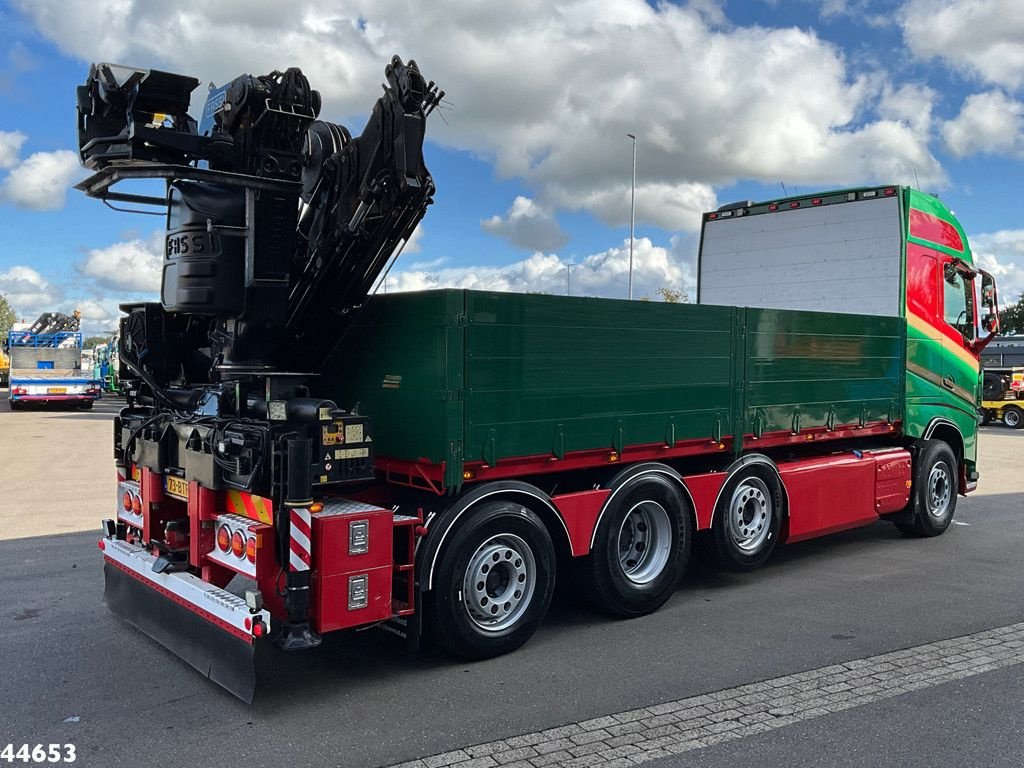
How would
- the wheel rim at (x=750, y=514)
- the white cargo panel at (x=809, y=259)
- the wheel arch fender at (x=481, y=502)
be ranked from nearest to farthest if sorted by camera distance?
the wheel arch fender at (x=481, y=502) < the wheel rim at (x=750, y=514) < the white cargo panel at (x=809, y=259)

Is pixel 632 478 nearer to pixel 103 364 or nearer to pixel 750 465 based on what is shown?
pixel 750 465

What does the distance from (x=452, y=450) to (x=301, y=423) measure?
35.4 inches

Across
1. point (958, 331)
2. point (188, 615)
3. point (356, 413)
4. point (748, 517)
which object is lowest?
point (188, 615)

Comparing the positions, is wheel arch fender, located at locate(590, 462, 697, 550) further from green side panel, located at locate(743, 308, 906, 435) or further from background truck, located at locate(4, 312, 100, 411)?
background truck, located at locate(4, 312, 100, 411)

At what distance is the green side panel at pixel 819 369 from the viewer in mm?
7371

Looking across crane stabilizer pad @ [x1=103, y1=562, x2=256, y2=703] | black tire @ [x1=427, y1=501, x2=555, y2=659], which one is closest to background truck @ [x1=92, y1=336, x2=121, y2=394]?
crane stabilizer pad @ [x1=103, y1=562, x2=256, y2=703]

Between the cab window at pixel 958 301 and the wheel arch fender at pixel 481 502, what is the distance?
5.98m

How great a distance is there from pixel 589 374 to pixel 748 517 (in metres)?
2.52

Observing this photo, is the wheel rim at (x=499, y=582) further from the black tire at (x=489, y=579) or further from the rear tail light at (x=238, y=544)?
the rear tail light at (x=238, y=544)

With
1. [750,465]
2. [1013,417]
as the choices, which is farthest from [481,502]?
[1013,417]

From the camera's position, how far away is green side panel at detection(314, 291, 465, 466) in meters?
5.20

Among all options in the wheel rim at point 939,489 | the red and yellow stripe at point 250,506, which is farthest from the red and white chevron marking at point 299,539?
the wheel rim at point 939,489

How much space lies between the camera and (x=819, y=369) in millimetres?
8008

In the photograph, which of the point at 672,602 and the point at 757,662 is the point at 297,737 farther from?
the point at 672,602
